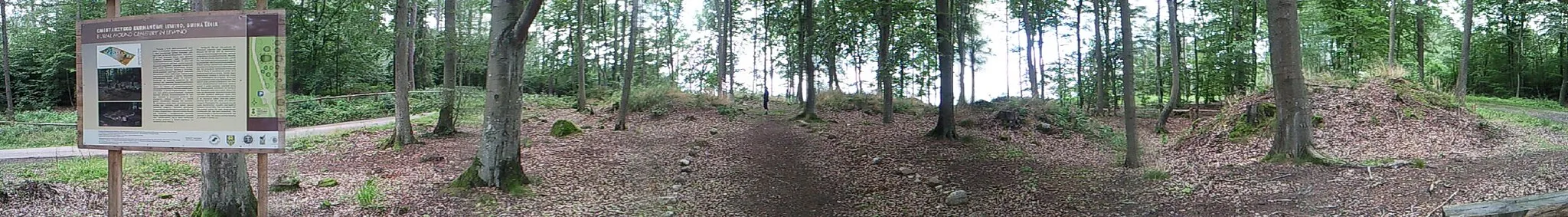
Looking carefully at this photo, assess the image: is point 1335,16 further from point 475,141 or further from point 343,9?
point 343,9

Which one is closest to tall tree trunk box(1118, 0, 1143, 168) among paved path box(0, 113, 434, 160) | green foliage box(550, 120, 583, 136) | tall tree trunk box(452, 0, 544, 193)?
tall tree trunk box(452, 0, 544, 193)

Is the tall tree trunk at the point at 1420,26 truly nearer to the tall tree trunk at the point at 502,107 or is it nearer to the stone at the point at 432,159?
the tall tree trunk at the point at 502,107

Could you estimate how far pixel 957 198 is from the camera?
22.9ft

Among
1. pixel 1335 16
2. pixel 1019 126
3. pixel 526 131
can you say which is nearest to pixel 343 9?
pixel 526 131

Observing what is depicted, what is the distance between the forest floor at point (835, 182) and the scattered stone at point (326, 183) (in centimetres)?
4

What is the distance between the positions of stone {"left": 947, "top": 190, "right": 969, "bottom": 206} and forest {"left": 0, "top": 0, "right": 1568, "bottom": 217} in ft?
0.17

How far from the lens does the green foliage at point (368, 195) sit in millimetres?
6203

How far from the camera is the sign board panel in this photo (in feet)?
13.1

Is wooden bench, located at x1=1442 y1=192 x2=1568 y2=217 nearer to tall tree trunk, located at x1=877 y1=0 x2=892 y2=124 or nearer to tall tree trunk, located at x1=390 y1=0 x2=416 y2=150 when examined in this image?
tall tree trunk, located at x1=877 y1=0 x2=892 y2=124

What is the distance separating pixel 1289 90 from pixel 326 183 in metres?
9.31

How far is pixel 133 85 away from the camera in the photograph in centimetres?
416

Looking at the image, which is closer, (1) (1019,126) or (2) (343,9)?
(1) (1019,126)

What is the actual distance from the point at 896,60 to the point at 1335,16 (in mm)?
11672

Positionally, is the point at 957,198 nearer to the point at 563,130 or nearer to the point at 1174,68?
the point at 563,130
